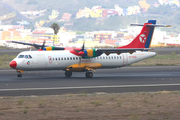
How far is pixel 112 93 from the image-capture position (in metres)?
22.1

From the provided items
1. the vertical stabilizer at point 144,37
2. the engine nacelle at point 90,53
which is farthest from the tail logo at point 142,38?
the engine nacelle at point 90,53

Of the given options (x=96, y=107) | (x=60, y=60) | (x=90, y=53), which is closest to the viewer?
(x=96, y=107)

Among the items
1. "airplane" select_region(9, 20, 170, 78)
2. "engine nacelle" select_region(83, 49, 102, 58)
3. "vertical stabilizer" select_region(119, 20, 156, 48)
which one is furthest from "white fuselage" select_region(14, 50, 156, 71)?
"vertical stabilizer" select_region(119, 20, 156, 48)

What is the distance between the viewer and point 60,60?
3169 centimetres

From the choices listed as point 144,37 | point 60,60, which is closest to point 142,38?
point 144,37

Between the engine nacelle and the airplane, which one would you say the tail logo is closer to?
the airplane

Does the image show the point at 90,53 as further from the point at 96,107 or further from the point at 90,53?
the point at 96,107

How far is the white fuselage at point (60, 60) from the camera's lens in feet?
99.7

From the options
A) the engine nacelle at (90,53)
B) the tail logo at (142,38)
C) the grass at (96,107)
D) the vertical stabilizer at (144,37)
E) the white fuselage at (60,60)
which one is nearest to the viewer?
the grass at (96,107)

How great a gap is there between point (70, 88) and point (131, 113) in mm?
9841

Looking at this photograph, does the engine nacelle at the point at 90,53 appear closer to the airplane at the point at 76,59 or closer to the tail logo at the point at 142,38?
the airplane at the point at 76,59

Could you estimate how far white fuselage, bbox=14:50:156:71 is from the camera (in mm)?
30383

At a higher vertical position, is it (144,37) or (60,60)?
(144,37)

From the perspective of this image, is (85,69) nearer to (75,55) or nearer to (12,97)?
(75,55)
